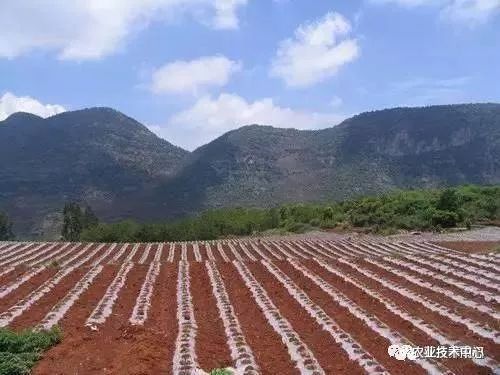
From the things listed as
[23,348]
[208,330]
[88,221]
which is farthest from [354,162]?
[23,348]

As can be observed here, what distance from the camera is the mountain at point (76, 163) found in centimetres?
9236

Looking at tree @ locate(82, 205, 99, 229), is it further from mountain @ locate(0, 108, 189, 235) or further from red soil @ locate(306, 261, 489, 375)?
red soil @ locate(306, 261, 489, 375)

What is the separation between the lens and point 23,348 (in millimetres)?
7914

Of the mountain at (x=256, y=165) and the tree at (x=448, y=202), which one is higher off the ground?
the mountain at (x=256, y=165)

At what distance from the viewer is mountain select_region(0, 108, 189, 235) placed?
92356 mm

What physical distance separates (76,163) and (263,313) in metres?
93.5

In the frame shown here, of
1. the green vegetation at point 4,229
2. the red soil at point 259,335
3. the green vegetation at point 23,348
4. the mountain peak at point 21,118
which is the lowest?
the red soil at point 259,335

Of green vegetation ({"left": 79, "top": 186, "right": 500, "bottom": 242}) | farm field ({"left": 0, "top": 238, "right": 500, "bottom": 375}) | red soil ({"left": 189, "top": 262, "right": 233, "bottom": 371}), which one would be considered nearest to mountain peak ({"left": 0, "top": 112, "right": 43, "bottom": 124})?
Result: green vegetation ({"left": 79, "top": 186, "right": 500, "bottom": 242})

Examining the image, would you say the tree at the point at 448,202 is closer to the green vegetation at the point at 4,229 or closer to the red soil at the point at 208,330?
the red soil at the point at 208,330

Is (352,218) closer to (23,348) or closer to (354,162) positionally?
(23,348)

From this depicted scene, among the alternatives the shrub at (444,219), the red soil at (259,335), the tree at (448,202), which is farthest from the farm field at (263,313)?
the tree at (448,202)

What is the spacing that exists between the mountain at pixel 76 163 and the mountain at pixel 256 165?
204 mm

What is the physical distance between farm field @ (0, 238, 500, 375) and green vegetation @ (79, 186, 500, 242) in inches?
845

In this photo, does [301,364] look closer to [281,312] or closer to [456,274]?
[281,312]
